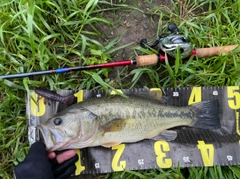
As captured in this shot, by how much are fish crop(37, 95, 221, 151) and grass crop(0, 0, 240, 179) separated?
11.9 inches

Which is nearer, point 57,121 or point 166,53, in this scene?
point 57,121

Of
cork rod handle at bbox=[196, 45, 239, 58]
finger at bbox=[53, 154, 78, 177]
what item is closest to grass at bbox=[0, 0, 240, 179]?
cork rod handle at bbox=[196, 45, 239, 58]

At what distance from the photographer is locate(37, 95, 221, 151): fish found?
2.99 meters

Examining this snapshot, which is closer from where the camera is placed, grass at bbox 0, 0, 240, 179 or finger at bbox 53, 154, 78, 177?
finger at bbox 53, 154, 78, 177

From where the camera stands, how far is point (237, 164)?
10.9ft

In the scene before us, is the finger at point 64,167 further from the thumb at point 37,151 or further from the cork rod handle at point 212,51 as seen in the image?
the cork rod handle at point 212,51

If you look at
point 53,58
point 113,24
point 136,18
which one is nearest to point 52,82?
point 53,58

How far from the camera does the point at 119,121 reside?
3.12 m

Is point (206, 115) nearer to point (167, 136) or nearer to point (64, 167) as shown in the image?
point (167, 136)

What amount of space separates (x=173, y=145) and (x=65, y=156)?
120 centimetres

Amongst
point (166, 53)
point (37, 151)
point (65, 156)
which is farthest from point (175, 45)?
point (37, 151)

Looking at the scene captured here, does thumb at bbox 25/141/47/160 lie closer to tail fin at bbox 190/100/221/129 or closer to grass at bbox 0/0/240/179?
grass at bbox 0/0/240/179

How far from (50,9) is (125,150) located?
1.84 meters

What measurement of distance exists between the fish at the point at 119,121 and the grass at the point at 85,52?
0.30 m
